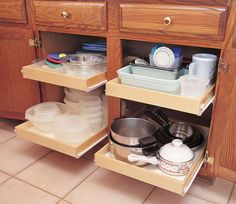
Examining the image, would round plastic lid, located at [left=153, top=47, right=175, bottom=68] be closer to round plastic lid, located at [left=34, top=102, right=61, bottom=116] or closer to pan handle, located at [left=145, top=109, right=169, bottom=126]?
pan handle, located at [left=145, top=109, right=169, bottom=126]

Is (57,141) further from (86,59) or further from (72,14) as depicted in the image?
(72,14)

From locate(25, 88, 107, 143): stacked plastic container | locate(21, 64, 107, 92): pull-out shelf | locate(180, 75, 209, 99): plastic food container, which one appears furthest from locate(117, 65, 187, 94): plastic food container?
locate(25, 88, 107, 143): stacked plastic container

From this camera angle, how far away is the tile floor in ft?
3.99

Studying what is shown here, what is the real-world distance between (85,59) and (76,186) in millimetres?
616

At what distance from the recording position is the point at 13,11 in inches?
54.9

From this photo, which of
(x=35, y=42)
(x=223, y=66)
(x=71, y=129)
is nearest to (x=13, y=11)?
(x=35, y=42)

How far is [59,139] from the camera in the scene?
1.29 m

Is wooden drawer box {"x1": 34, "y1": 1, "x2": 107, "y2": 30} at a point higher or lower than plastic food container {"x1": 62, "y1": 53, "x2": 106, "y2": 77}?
higher

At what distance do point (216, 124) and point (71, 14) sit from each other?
771 millimetres

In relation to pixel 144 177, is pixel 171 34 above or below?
above

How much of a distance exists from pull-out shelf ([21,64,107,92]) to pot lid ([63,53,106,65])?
92 mm

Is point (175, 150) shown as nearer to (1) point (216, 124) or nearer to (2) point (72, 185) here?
(1) point (216, 124)

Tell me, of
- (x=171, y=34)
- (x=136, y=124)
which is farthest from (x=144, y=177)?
(x=171, y=34)

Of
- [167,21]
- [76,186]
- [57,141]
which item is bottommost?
[76,186]
